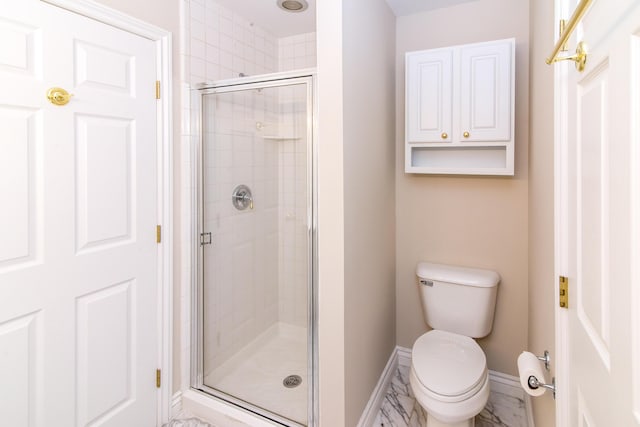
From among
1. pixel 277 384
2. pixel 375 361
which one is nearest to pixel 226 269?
pixel 277 384

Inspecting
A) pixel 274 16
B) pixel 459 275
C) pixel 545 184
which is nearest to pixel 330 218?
pixel 545 184

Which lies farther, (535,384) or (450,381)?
(450,381)

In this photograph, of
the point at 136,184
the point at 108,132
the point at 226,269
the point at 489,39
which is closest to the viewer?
the point at 108,132

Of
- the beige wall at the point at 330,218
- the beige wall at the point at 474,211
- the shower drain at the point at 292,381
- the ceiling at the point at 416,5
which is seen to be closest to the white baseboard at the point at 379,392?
the beige wall at the point at 474,211

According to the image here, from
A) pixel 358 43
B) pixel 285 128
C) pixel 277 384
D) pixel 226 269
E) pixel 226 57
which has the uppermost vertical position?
pixel 226 57

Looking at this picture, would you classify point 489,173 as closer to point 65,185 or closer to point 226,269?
point 226,269

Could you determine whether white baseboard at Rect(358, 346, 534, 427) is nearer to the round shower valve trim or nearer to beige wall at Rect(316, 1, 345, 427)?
beige wall at Rect(316, 1, 345, 427)

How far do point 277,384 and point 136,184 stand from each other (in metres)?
1.42

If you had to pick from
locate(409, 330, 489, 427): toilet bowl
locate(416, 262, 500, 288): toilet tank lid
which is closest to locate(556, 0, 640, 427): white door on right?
locate(409, 330, 489, 427): toilet bowl

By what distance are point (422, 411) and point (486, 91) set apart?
186cm

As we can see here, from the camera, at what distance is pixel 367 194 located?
1.84 meters

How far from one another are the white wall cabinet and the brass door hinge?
3.63 feet

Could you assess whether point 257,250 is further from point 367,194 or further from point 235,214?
point 367,194

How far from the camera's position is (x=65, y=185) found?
4.66ft
